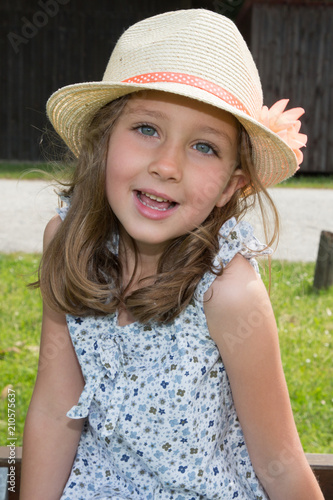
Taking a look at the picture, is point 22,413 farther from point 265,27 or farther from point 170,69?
point 265,27

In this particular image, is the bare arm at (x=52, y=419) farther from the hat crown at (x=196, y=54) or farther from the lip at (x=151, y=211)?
the hat crown at (x=196, y=54)

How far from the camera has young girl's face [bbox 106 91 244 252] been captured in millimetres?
1677

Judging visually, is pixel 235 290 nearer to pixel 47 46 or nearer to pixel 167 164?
pixel 167 164

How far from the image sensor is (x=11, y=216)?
24.2ft

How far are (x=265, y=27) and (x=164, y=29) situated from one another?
1081 centimetres

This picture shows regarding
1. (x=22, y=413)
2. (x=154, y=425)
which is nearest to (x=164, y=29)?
(x=154, y=425)

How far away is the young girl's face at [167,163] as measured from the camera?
1677 millimetres

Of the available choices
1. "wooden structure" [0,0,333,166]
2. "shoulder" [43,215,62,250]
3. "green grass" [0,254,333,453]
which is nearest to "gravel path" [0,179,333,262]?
"green grass" [0,254,333,453]

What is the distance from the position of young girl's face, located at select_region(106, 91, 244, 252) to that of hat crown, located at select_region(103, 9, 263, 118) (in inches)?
2.8

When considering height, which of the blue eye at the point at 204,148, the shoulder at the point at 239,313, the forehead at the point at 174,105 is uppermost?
the forehead at the point at 174,105

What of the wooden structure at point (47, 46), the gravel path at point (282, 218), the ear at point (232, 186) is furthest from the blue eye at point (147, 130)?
the wooden structure at point (47, 46)

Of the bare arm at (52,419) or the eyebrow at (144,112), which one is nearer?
the eyebrow at (144,112)

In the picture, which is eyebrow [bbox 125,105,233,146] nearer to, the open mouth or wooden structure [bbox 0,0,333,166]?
the open mouth

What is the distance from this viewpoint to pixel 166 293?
1.76 metres
